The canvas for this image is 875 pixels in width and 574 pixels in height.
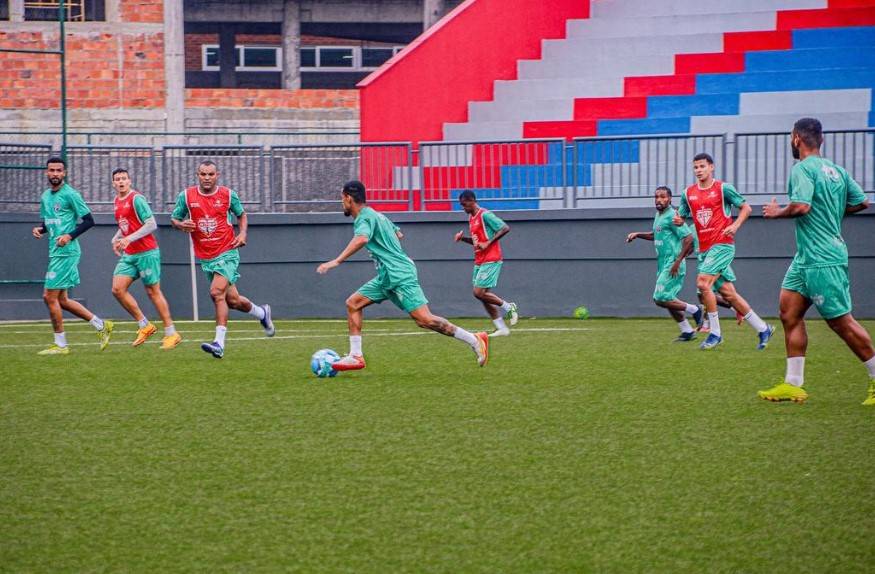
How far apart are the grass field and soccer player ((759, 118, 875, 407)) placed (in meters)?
0.60

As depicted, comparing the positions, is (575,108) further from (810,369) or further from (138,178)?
(810,369)

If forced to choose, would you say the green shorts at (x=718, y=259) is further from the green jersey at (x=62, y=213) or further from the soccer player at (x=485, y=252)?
the green jersey at (x=62, y=213)

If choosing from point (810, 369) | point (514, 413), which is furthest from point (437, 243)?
point (514, 413)

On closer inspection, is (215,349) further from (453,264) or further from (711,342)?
(453,264)

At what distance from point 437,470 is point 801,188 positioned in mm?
3314

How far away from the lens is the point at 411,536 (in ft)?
15.9

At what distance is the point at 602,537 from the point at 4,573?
2.27m

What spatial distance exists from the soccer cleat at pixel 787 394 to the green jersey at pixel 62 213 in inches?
308

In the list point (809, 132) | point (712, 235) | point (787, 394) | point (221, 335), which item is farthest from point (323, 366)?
point (712, 235)

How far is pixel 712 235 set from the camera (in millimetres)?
12703

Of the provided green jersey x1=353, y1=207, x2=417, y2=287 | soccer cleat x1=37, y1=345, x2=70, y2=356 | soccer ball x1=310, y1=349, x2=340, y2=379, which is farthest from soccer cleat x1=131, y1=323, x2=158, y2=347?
green jersey x1=353, y1=207, x2=417, y2=287

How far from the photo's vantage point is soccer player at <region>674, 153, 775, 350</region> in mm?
12531

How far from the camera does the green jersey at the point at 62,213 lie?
514 inches

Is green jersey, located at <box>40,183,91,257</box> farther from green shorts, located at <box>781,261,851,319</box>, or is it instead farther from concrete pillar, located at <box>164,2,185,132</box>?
concrete pillar, located at <box>164,2,185,132</box>
